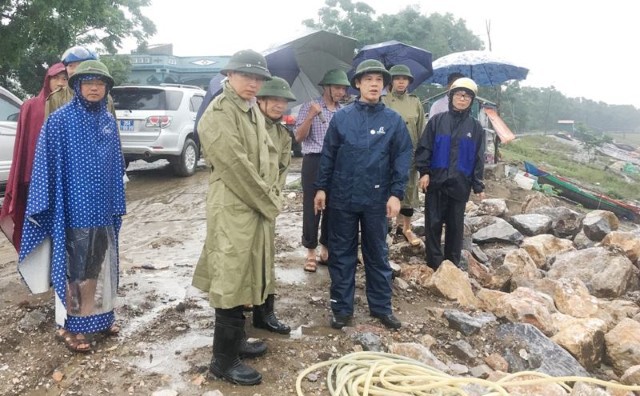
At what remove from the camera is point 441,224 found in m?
4.78

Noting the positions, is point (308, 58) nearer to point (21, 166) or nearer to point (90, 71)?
point (90, 71)

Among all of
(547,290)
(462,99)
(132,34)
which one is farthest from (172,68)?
(547,290)

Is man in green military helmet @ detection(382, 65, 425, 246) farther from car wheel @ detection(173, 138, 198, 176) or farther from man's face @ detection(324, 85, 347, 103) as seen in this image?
car wheel @ detection(173, 138, 198, 176)

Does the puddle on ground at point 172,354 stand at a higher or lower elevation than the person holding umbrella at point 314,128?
lower

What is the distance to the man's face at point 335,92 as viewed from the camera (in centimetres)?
440

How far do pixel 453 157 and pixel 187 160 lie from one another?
235 inches

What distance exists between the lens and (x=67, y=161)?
3.02m

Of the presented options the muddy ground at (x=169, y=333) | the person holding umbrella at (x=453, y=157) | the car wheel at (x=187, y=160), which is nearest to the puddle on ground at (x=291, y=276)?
the muddy ground at (x=169, y=333)

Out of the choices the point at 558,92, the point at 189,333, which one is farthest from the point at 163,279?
the point at 558,92

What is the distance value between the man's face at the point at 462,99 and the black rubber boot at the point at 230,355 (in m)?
2.72

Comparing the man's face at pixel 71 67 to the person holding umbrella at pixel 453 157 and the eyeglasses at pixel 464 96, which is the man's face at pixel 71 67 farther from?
the eyeglasses at pixel 464 96

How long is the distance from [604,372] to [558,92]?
57492 millimetres

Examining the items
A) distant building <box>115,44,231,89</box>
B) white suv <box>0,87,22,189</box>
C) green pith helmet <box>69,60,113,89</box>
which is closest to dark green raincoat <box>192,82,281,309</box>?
green pith helmet <box>69,60,113,89</box>

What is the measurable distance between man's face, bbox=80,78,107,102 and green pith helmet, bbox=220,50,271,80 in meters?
0.85
